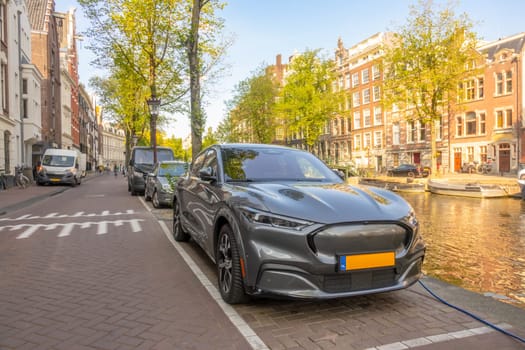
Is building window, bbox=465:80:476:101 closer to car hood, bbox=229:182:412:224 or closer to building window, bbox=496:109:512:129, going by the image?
building window, bbox=496:109:512:129

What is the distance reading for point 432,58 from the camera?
1057 inches

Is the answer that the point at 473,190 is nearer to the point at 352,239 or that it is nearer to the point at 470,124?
the point at 352,239

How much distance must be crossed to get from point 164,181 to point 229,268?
9.15m

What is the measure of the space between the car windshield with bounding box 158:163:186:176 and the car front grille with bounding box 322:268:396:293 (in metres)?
10.5

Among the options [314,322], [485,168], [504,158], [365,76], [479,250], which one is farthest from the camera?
[365,76]

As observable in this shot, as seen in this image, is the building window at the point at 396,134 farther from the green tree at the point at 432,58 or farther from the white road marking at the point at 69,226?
the white road marking at the point at 69,226

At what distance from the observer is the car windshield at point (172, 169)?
523 inches

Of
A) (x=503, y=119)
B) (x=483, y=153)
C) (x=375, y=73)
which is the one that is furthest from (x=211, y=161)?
(x=375, y=73)

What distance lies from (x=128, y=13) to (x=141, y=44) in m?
1.69

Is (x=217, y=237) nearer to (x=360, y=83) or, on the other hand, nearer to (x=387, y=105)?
(x=387, y=105)

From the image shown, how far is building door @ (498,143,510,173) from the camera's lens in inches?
1366

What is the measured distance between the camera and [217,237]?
4305mm

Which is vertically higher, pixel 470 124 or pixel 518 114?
pixel 518 114

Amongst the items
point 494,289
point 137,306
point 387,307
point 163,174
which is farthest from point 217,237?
point 163,174
